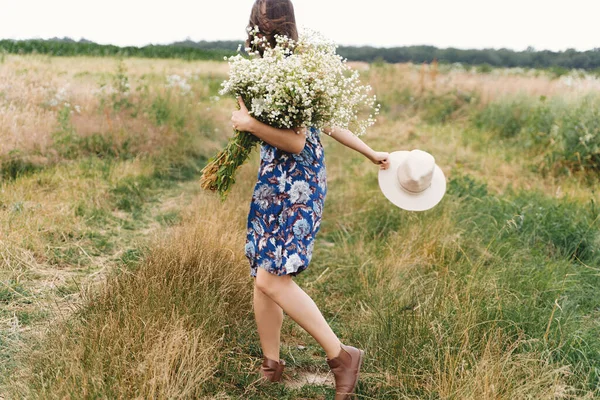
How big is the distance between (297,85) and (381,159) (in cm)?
109

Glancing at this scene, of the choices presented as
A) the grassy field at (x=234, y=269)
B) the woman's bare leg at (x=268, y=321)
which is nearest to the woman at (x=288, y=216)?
the woman's bare leg at (x=268, y=321)

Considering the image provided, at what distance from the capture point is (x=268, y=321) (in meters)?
2.95

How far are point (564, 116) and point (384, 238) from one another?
5.08m

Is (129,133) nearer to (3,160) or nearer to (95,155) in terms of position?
(95,155)

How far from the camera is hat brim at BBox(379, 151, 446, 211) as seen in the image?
130 inches

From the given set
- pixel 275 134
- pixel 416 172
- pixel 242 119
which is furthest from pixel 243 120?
pixel 416 172

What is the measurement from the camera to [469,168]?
8852 millimetres

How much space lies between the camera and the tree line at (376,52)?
13802 millimetres

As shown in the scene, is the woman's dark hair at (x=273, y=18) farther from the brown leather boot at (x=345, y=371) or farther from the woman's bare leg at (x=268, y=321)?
the brown leather boot at (x=345, y=371)

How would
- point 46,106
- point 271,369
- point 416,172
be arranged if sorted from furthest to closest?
point 46,106, point 416,172, point 271,369

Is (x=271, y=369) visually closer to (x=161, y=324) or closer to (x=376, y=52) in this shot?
(x=161, y=324)

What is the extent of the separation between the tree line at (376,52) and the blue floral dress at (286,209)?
615 mm

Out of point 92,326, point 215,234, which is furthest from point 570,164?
point 92,326

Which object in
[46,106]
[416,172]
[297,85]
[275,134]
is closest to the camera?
[297,85]
